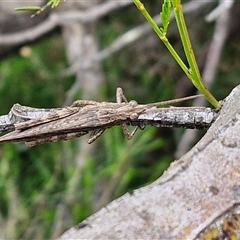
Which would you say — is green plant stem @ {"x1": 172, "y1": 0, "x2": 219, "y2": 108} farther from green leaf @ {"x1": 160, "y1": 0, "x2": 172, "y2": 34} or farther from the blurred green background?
the blurred green background

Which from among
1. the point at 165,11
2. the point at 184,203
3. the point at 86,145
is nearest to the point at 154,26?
the point at 165,11

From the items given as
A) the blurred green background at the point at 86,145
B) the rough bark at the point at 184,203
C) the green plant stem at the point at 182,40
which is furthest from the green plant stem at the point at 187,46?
the blurred green background at the point at 86,145

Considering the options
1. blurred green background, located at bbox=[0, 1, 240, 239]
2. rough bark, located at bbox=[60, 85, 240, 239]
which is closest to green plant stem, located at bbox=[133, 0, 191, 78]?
rough bark, located at bbox=[60, 85, 240, 239]

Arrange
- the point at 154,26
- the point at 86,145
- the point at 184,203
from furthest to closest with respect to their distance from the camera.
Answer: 1. the point at 86,145
2. the point at 154,26
3. the point at 184,203

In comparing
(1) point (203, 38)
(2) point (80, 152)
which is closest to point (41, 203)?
(2) point (80, 152)

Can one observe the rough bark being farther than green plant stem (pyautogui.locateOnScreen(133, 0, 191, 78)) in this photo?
No

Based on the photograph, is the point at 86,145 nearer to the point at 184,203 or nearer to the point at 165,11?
the point at 165,11

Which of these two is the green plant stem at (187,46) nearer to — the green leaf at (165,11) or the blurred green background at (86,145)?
the green leaf at (165,11)

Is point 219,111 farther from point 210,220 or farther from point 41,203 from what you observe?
point 41,203
